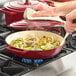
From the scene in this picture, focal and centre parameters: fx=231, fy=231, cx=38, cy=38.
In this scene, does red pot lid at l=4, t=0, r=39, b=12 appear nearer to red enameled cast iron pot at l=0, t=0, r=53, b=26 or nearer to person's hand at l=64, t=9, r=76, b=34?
red enameled cast iron pot at l=0, t=0, r=53, b=26

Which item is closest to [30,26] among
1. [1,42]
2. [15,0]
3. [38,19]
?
[38,19]

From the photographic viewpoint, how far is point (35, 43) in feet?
3.50

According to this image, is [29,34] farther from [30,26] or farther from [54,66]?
[54,66]

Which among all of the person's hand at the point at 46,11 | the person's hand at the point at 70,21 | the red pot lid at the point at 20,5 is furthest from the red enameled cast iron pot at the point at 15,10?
the person's hand at the point at 70,21

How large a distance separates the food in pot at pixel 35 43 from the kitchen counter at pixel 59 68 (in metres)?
0.08

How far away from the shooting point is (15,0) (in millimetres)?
1428

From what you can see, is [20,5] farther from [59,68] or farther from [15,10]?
[59,68]

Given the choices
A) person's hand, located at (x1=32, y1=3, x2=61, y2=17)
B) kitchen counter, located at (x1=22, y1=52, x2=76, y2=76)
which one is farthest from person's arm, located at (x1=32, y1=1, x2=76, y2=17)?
kitchen counter, located at (x1=22, y1=52, x2=76, y2=76)

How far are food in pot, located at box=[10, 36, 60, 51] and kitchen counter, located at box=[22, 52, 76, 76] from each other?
0.26 feet

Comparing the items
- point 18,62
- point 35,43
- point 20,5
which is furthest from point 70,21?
point 20,5

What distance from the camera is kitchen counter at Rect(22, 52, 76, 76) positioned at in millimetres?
903

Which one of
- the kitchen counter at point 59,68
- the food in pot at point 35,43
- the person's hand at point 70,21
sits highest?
the person's hand at point 70,21

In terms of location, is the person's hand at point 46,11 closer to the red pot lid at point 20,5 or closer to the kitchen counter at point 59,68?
the red pot lid at point 20,5

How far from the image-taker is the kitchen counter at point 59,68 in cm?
90
